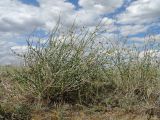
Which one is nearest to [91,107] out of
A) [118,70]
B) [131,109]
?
[131,109]

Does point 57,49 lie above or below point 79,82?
above

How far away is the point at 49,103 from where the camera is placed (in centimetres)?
706

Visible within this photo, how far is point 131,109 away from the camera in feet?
22.1

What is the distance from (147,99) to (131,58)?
46.4 inches

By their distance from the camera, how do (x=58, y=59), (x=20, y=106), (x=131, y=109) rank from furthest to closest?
1. (x=58, y=59)
2. (x=131, y=109)
3. (x=20, y=106)

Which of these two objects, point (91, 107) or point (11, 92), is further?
point (11, 92)

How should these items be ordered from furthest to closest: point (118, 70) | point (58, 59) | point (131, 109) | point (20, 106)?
point (118, 70) < point (58, 59) < point (131, 109) < point (20, 106)

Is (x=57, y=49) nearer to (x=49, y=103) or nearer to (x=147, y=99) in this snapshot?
(x=49, y=103)

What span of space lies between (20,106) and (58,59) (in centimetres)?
135

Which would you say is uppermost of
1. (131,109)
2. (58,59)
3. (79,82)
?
(58,59)

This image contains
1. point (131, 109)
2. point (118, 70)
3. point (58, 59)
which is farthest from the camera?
point (118, 70)

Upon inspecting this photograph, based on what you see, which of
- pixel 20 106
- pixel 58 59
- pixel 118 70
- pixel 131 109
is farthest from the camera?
pixel 118 70

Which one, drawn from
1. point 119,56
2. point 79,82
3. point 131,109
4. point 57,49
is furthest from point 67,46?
point 131,109

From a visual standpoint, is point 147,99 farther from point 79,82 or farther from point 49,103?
point 49,103
